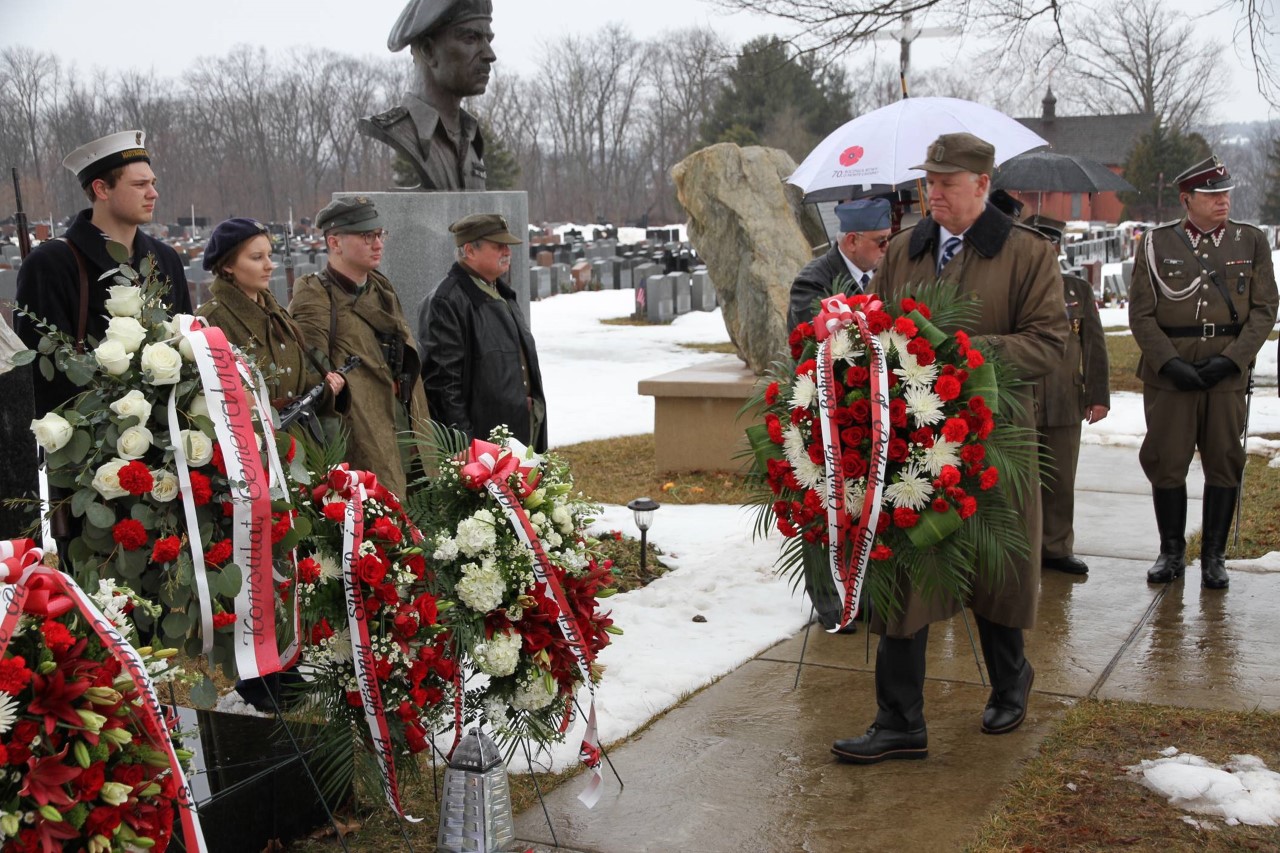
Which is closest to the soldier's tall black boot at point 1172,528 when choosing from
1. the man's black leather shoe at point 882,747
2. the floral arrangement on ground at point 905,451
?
the floral arrangement on ground at point 905,451

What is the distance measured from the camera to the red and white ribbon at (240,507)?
3121 mm

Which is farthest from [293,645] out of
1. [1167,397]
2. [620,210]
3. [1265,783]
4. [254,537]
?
[620,210]

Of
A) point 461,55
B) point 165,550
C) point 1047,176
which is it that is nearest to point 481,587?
point 165,550

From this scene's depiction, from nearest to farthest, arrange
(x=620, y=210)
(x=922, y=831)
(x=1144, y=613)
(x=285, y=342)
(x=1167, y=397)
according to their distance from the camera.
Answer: (x=922, y=831)
(x=285, y=342)
(x=1144, y=613)
(x=1167, y=397)
(x=620, y=210)

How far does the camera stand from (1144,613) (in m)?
6.12

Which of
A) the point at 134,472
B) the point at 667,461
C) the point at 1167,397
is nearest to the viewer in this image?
the point at 134,472

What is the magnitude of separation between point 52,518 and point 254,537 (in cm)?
74

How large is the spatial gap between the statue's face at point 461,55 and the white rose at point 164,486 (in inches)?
187

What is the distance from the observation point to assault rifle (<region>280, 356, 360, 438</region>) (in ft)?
14.4

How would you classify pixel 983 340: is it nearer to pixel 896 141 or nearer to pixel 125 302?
pixel 125 302

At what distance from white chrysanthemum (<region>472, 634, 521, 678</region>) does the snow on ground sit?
80.8 inches

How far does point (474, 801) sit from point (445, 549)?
69 cm

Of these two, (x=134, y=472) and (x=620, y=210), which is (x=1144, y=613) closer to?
(x=134, y=472)

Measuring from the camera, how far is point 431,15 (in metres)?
7.29
